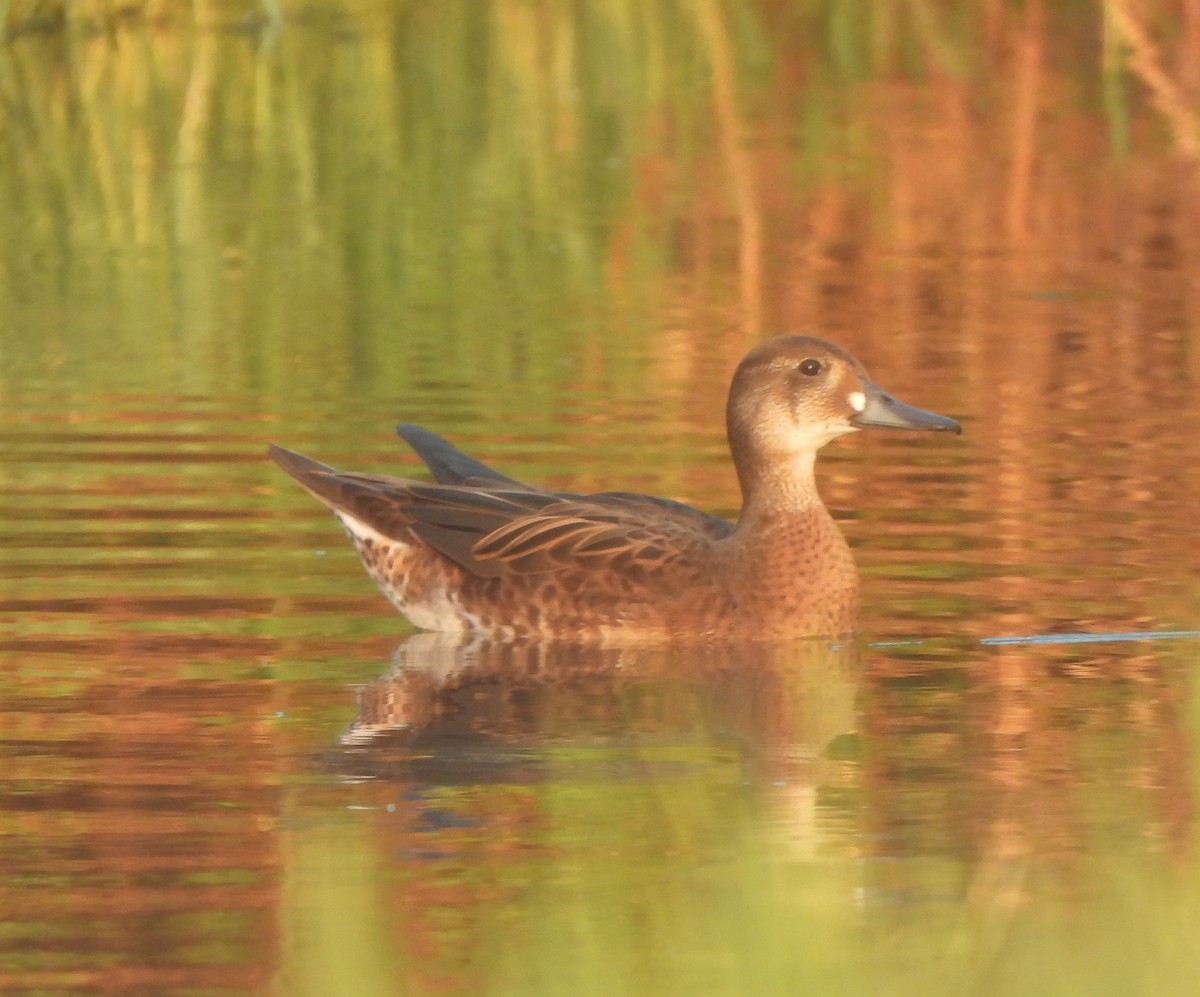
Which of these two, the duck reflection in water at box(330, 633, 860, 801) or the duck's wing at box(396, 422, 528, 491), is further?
the duck's wing at box(396, 422, 528, 491)

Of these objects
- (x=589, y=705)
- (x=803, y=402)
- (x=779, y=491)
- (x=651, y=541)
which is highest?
(x=803, y=402)

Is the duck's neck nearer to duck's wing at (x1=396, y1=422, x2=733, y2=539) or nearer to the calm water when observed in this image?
duck's wing at (x1=396, y1=422, x2=733, y2=539)

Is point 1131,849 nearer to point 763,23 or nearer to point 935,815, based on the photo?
point 935,815

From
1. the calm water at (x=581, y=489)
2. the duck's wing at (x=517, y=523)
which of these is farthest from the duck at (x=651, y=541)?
the calm water at (x=581, y=489)

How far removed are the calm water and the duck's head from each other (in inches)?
20.3

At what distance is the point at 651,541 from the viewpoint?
8539mm

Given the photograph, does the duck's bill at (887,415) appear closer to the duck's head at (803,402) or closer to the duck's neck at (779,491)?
the duck's head at (803,402)

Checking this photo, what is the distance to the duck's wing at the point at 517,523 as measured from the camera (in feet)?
28.0

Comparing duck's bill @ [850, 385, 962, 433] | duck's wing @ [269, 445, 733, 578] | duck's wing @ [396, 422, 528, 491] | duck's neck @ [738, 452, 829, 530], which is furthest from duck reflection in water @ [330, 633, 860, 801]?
duck's bill @ [850, 385, 962, 433]

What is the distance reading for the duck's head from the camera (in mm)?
8852

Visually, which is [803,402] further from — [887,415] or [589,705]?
[589,705]

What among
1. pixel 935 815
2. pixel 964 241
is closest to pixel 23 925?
pixel 935 815

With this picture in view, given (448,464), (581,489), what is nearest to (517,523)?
(448,464)

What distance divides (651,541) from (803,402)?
699 mm
